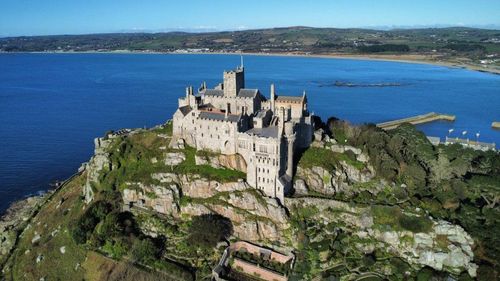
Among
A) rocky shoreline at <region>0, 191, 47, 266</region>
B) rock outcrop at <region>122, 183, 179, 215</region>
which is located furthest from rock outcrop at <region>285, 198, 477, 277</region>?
rocky shoreline at <region>0, 191, 47, 266</region>

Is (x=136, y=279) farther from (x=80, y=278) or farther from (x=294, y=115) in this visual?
(x=294, y=115)

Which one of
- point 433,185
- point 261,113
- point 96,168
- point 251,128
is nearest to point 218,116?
point 251,128

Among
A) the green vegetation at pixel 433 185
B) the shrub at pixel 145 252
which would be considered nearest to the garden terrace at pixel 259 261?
the shrub at pixel 145 252

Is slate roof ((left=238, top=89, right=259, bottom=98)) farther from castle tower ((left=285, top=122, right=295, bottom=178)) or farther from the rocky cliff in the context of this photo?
castle tower ((left=285, top=122, right=295, bottom=178))

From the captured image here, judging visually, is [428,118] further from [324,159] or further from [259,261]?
[259,261]

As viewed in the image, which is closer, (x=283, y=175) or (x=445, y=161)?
(x=283, y=175)

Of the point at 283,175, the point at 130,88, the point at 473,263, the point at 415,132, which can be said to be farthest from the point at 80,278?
the point at 130,88

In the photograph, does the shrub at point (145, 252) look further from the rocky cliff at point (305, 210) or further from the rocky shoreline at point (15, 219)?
the rocky shoreline at point (15, 219)

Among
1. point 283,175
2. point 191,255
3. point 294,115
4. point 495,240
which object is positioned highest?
point 294,115
